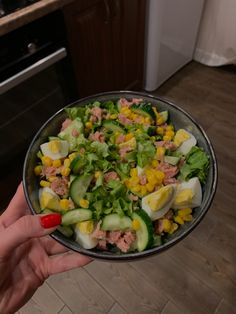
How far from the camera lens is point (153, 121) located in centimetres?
75

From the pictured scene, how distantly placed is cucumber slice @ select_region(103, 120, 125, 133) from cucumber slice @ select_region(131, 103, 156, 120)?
0.21ft

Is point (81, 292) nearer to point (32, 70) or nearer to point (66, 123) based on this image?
point (66, 123)

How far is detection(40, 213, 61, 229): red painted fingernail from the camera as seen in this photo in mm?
550

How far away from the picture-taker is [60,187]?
0.64 meters

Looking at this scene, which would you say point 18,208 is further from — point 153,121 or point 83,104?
point 153,121

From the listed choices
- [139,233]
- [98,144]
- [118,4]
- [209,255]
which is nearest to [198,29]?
[118,4]

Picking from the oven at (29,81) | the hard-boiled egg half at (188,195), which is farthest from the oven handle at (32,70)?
the hard-boiled egg half at (188,195)

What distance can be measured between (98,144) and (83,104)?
0.55ft

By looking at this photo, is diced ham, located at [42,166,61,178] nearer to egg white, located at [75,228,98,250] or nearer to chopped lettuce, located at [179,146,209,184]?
egg white, located at [75,228,98,250]

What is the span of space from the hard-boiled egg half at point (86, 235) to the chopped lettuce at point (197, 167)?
251mm

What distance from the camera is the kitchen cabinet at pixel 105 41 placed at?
4.11 feet

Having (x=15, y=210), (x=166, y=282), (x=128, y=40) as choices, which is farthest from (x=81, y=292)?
(x=128, y=40)

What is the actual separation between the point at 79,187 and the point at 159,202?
0.19 m

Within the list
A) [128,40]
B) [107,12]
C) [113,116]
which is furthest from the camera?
[128,40]
